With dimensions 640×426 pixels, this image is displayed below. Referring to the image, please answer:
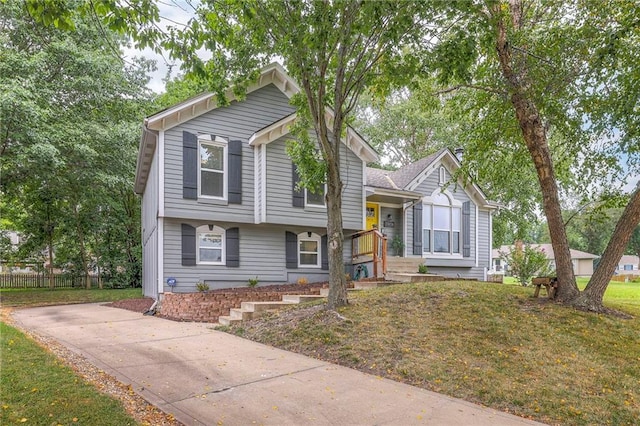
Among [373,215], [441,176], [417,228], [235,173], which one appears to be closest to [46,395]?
[235,173]

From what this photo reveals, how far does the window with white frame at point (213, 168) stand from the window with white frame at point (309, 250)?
3018 mm

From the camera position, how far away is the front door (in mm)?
15055

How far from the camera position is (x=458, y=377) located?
503 centimetres

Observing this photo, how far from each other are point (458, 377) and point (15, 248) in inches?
1127

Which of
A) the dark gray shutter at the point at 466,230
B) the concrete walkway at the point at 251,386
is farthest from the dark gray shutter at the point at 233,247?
the dark gray shutter at the point at 466,230

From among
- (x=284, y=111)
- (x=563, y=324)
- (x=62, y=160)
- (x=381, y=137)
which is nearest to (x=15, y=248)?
(x=62, y=160)

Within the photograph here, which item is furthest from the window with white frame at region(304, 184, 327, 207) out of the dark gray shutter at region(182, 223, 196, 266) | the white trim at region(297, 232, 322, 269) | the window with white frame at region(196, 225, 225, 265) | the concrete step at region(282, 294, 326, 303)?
the concrete step at region(282, 294, 326, 303)

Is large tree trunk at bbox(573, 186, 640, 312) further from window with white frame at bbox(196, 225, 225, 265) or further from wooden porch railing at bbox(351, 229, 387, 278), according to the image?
window with white frame at bbox(196, 225, 225, 265)

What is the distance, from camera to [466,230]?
54.0 feet

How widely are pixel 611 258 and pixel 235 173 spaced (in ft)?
30.8

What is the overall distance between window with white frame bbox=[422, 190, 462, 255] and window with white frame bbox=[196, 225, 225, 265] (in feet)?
25.3

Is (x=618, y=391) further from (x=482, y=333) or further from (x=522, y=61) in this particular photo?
(x=522, y=61)

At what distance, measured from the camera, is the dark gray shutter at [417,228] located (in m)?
15.3

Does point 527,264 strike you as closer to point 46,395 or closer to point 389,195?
point 389,195
